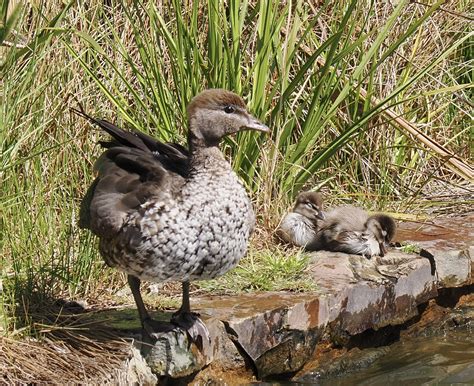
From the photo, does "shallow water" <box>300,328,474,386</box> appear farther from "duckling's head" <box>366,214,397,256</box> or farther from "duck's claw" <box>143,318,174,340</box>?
"duck's claw" <box>143,318,174,340</box>

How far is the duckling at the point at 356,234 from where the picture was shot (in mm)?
6445

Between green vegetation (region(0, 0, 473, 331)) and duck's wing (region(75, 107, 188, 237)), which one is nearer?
duck's wing (region(75, 107, 188, 237))

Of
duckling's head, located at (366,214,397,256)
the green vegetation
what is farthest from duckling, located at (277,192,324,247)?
duckling's head, located at (366,214,397,256)

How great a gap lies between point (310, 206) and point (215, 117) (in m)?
1.84

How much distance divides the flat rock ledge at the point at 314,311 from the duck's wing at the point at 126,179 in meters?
0.62

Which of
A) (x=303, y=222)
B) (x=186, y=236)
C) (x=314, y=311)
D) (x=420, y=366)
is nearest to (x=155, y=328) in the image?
(x=186, y=236)

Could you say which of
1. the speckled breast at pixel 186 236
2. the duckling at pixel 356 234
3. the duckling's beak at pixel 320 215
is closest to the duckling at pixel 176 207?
the speckled breast at pixel 186 236

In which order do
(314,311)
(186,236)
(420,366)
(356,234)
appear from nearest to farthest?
(186,236)
(314,311)
(420,366)
(356,234)

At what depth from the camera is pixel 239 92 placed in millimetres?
6801

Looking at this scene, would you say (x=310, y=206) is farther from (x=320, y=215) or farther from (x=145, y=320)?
(x=145, y=320)

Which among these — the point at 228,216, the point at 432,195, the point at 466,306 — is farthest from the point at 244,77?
the point at 228,216

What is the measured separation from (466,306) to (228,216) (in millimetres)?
2501

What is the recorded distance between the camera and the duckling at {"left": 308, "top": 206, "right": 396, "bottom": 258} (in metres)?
6.45

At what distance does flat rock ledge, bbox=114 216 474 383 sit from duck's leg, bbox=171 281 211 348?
3cm
